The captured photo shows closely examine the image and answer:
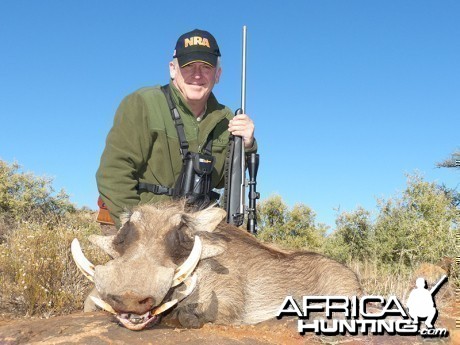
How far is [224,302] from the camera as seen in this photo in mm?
3951

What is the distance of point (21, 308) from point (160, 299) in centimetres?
438

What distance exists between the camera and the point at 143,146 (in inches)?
211

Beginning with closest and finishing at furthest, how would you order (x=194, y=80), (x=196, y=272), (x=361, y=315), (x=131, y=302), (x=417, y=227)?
1. (x=131, y=302)
2. (x=196, y=272)
3. (x=361, y=315)
4. (x=194, y=80)
5. (x=417, y=227)

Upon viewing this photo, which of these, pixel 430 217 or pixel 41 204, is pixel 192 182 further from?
pixel 41 204

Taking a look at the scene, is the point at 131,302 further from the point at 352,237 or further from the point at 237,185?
the point at 352,237

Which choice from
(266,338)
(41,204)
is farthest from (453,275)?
(41,204)

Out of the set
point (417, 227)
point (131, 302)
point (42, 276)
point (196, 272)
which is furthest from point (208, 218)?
point (417, 227)

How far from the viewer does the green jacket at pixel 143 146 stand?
16.7 feet

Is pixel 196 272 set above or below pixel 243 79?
below

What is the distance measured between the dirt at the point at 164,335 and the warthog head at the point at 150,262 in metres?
0.16

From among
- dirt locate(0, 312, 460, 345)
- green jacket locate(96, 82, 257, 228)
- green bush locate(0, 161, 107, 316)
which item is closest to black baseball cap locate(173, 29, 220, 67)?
green jacket locate(96, 82, 257, 228)

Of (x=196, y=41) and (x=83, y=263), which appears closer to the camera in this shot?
(x=83, y=263)

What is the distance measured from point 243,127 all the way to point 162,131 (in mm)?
900

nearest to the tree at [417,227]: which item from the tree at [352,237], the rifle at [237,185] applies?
the tree at [352,237]
